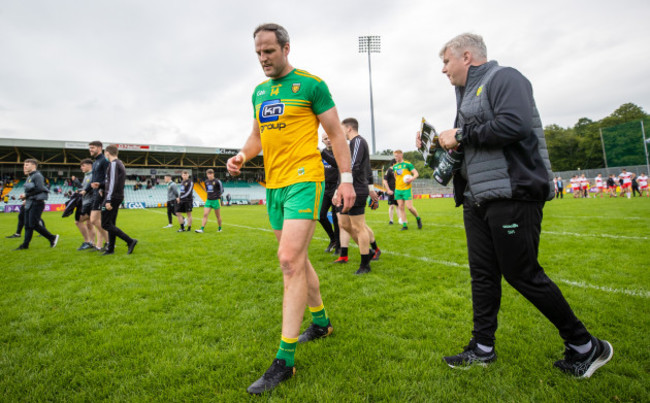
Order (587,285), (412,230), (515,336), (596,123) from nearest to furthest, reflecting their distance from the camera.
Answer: (515,336), (587,285), (412,230), (596,123)

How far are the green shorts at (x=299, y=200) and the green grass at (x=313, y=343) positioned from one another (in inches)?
41.9

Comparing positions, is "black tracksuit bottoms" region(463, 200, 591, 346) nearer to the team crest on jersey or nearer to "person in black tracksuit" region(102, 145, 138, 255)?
the team crest on jersey

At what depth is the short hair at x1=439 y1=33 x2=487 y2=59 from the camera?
2262 millimetres

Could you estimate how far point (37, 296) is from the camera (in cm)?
397

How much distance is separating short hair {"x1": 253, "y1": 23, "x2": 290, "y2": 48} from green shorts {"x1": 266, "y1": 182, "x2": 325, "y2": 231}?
1059mm

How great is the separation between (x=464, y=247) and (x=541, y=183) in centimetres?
489

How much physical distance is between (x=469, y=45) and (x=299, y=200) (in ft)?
5.34

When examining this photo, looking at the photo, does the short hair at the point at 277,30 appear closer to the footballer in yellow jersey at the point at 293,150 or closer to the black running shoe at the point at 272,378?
the footballer in yellow jersey at the point at 293,150

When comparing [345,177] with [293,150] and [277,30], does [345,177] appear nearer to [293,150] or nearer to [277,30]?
[293,150]

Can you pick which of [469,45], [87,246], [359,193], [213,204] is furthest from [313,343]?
[213,204]

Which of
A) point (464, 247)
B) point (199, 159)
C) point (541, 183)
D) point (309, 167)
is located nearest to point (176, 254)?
point (309, 167)

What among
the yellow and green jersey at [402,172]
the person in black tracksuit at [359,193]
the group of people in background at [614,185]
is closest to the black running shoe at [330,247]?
the person in black tracksuit at [359,193]

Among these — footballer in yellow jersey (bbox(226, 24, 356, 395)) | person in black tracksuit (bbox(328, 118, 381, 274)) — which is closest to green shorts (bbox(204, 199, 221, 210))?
person in black tracksuit (bbox(328, 118, 381, 274))

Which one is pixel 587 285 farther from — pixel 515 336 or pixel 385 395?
pixel 385 395
